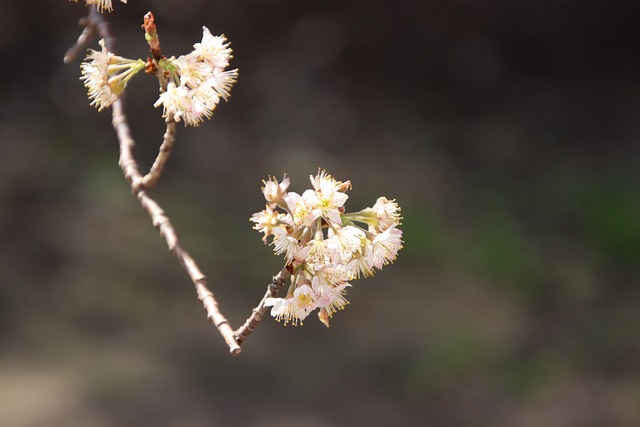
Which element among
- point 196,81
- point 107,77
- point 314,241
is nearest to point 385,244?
point 314,241

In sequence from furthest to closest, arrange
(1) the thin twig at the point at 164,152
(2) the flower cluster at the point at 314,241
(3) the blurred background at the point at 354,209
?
(3) the blurred background at the point at 354,209 < (1) the thin twig at the point at 164,152 < (2) the flower cluster at the point at 314,241

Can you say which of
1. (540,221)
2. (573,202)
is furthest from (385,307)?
(573,202)

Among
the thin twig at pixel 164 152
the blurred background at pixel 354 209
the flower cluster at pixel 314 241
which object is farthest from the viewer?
the blurred background at pixel 354 209

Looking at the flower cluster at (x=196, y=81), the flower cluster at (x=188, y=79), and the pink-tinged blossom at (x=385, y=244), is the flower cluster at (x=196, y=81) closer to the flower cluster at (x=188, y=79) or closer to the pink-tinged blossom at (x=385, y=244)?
the flower cluster at (x=188, y=79)

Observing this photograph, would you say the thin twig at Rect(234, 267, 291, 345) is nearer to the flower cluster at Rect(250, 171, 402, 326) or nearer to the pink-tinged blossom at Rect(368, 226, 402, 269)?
the flower cluster at Rect(250, 171, 402, 326)

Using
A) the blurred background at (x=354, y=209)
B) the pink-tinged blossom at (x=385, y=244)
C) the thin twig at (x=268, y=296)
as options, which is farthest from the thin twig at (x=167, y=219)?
the blurred background at (x=354, y=209)

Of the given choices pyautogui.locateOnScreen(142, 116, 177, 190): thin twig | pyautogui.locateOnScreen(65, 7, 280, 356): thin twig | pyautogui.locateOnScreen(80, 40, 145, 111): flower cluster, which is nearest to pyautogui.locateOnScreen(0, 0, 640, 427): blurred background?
pyautogui.locateOnScreen(65, 7, 280, 356): thin twig
